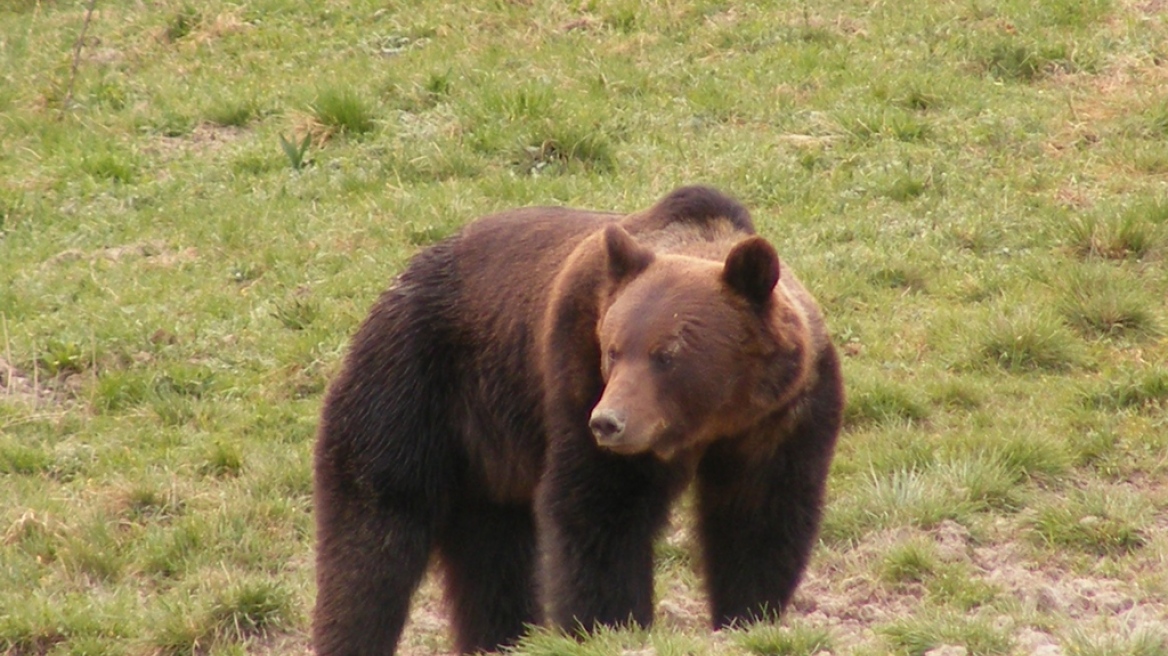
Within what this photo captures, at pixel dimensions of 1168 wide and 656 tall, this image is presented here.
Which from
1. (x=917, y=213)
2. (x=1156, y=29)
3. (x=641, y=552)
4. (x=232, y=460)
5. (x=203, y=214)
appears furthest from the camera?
(x=1156, y=29)

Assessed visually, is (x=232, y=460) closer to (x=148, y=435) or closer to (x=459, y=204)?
(x=148, y=435)

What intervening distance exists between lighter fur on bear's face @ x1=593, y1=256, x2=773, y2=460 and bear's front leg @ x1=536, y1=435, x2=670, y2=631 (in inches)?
6.4

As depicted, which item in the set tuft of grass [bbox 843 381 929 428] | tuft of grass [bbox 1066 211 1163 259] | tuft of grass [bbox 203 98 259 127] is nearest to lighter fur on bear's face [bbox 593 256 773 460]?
tuft of grass [bbox 843 381 929 428]

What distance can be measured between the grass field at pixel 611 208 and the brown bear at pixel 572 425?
37cm

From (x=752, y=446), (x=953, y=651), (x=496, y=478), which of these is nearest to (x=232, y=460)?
(x=496, y=478)

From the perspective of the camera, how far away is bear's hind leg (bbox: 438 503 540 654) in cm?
634

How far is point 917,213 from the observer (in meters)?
9.73

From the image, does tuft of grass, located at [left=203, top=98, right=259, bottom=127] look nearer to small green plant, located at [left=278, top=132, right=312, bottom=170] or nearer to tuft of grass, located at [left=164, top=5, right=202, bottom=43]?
small green plant, located at [left=278, top=132, right=312, bottom=170]

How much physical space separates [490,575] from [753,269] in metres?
1.98

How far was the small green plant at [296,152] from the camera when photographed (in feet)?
35.9

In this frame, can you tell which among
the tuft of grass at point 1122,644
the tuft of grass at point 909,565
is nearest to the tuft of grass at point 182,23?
the tuft of grass at point 909,565

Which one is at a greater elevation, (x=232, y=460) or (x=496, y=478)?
(x=496, y=478)

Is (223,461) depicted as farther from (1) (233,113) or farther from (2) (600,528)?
(1) (233,113)

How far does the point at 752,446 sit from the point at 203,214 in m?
6.10
